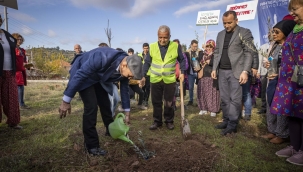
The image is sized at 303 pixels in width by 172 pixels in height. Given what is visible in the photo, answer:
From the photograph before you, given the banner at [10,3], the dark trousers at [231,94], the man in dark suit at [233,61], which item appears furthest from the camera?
the banner at [10,3]

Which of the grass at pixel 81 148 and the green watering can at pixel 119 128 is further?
the green watering can at pixel 119 128

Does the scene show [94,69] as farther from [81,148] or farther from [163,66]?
[163,66]

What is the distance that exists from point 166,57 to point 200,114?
93.4 inches

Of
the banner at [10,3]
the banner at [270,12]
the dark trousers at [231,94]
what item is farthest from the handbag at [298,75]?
the banner at [10,3]

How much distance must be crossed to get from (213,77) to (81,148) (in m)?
2.70

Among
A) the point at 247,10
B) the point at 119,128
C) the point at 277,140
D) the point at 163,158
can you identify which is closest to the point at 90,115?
the point at 119,128

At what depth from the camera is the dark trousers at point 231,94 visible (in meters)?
3.58

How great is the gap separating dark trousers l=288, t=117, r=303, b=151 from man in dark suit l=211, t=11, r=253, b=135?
Result: 1013 mm

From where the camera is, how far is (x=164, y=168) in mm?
2268

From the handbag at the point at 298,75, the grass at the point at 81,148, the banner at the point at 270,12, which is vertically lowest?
the grass at the point at 81,148

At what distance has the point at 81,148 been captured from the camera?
2.93 meters

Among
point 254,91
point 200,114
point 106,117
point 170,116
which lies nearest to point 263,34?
point 254,91

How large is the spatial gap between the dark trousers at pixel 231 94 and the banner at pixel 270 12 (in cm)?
413

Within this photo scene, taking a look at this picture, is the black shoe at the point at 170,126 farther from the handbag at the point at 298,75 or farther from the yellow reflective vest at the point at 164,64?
the handbag at the point at 298,75
